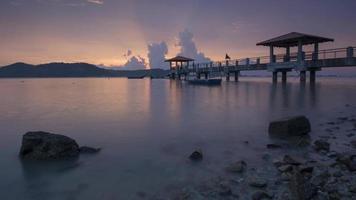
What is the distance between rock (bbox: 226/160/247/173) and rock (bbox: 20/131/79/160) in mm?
3862

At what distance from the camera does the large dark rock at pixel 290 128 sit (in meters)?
9.22

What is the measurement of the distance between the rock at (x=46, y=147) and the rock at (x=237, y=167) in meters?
3.86

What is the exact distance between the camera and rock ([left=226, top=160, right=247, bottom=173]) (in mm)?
6131

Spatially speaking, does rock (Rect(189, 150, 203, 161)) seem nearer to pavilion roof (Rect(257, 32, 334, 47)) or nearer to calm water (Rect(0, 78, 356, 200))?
calm water (Rect(0, 78, 356, 200))

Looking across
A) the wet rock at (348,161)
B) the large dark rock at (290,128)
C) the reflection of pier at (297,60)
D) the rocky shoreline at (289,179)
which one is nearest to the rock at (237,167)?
the rocky shoreline at (289,179)

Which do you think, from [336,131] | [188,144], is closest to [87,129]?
[188,144]

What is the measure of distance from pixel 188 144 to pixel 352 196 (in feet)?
15.6

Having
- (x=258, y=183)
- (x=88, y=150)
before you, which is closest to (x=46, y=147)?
(x=88, y=150)

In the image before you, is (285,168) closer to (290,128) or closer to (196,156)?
(196,156)

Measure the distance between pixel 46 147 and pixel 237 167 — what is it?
4626 mm

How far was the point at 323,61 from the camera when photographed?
29828 mm

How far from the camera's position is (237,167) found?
6203 mm

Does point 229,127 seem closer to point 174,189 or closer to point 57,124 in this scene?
point 174,189

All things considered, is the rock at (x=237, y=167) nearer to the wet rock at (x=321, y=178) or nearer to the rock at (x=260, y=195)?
the rock at (x=260, y=195)
